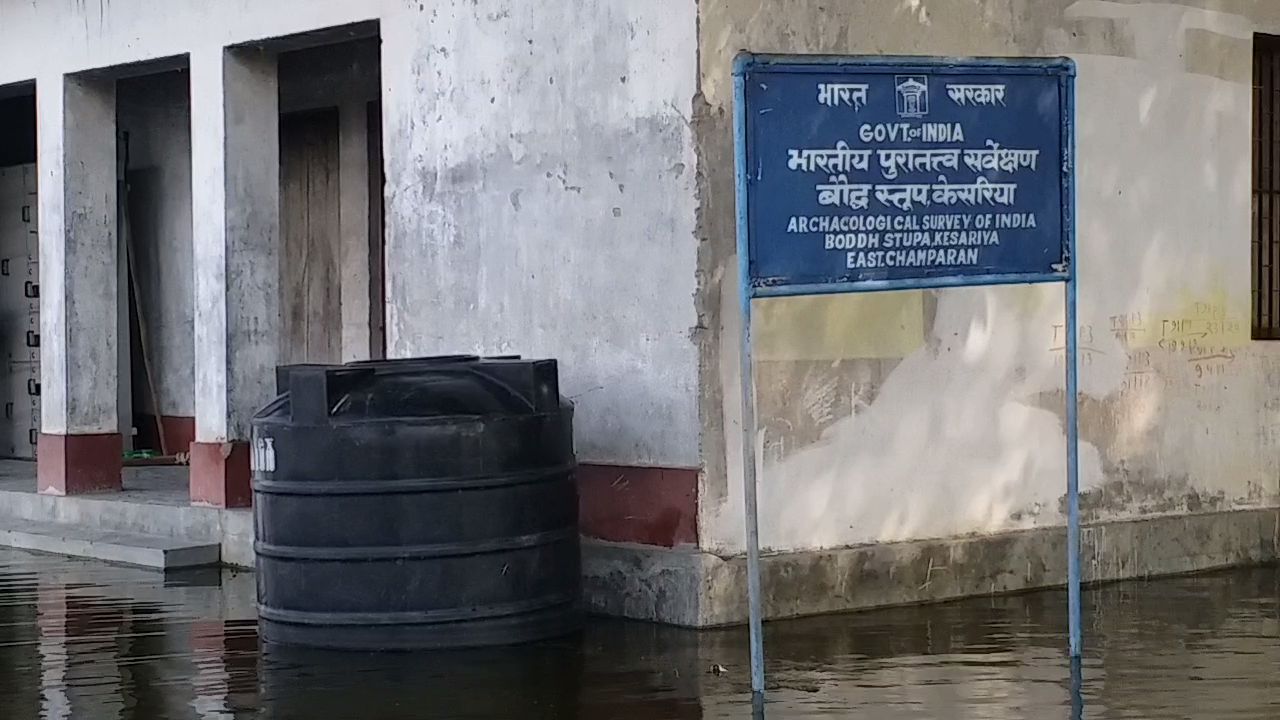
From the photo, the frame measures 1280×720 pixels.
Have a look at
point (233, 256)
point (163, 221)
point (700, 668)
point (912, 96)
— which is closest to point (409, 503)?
point (700, 668)

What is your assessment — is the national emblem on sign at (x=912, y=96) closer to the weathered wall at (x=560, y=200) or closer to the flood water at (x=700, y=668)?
the weathered wall at (x=560, y=200)

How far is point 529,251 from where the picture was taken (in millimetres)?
10320

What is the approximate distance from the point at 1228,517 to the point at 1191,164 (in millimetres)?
2050

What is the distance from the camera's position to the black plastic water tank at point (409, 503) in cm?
880

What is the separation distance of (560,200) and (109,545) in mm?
4425

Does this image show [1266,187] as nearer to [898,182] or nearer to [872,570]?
[872,570]

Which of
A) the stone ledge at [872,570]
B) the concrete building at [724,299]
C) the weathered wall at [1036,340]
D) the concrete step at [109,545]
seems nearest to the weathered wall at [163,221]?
the concrete building at [724,299]

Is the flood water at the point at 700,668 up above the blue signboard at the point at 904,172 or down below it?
below

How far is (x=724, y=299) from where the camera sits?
31.2ft

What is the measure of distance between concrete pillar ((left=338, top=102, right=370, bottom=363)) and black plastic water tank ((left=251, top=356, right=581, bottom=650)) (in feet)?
20.7

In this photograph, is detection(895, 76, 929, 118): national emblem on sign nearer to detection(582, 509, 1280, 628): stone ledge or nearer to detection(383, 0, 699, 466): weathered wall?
detection(383, 0, 699, 466): weathered wall

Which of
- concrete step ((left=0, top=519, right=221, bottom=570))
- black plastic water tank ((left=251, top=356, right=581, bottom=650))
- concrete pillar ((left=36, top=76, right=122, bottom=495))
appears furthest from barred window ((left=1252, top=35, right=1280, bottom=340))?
concrete pillar ((left=36, top=76, right=122, bottom=495))

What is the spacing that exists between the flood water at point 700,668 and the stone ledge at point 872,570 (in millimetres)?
155

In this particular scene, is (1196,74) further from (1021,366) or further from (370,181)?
(370,181)
